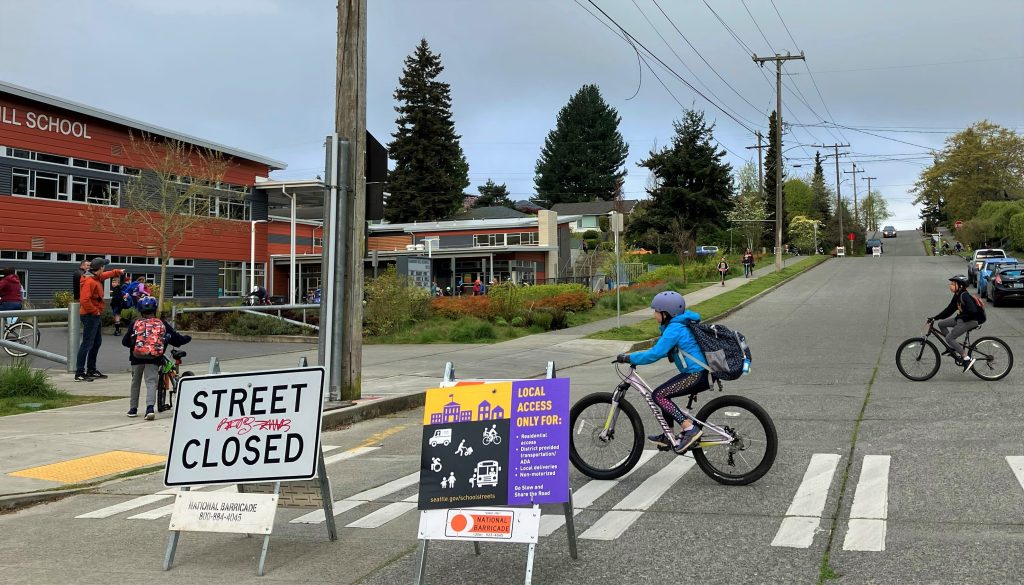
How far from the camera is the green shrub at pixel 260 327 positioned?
25.0 meters

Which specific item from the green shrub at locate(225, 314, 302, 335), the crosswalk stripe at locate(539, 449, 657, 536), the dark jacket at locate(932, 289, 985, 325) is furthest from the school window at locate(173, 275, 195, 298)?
the crosswalk stripe at locate(539, 449, 657, 536)

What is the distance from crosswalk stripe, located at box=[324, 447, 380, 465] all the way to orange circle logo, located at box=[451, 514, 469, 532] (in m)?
4.48

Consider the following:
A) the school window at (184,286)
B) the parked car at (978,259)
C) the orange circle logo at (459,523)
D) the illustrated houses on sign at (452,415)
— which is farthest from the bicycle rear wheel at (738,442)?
the school window at (184,286)

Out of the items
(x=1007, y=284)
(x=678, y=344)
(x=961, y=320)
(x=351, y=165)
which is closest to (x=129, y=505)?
(x=678, y=344)

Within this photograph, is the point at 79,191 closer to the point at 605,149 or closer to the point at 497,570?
the point at 497,570

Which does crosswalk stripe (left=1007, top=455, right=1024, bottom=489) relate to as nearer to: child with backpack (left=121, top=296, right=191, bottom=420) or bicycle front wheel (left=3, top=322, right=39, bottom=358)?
child with backpack (left=121, top=296, right=191, bottom=420)

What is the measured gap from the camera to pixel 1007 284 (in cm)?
3027

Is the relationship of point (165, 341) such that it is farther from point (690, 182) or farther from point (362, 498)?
point (690, 182)

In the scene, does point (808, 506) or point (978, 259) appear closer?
point (808, 506)

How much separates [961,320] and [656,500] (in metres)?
9.76

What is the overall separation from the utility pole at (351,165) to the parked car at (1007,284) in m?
26.3

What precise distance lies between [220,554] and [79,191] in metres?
39.0

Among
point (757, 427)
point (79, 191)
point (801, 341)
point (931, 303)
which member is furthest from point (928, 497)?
point (79, 191)

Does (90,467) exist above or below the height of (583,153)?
below
